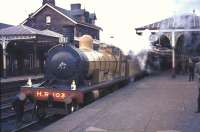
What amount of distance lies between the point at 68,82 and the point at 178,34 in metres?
17.7

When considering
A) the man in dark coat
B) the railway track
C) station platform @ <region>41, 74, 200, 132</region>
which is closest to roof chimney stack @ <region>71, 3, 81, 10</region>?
station platform @ <region>41, 74, 200, 132</region>

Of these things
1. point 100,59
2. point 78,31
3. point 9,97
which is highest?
point 78,31

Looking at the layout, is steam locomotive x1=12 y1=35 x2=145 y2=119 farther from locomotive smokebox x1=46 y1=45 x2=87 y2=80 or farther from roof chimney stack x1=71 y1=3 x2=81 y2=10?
roof chimney stack x1=71 y1=3 x2=81 y2=10

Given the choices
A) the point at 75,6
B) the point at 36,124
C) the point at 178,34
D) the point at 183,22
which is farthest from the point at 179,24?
the point at 75,6

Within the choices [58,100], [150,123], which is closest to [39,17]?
[58,100]

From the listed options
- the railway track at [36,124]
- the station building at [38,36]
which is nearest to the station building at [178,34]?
the station building at [38,36]

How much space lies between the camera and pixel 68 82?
13414mm

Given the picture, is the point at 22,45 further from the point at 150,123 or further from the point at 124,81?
the point at 150,123

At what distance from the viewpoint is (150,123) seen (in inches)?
376

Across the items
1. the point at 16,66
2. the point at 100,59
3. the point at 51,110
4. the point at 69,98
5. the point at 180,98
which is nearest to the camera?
the point at 69,98

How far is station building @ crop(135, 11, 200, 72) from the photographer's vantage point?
74.1 feet

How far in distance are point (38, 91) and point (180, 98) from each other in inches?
206

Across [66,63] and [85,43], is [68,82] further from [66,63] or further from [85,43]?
[85,43]

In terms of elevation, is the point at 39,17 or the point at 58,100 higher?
the point at 39,17
